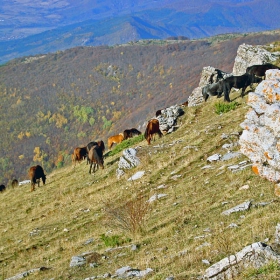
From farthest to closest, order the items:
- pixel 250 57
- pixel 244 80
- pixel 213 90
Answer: pixel 250 57 < pixel 213 90 < pixel 244 80

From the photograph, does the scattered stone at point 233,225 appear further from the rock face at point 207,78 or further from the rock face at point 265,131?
the rock face at point 207,78

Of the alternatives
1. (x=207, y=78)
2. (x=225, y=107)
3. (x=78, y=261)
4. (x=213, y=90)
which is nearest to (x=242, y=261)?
(x=78, y=261)

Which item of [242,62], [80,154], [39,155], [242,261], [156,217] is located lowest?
[39,155]

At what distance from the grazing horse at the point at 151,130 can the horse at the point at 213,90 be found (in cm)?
502

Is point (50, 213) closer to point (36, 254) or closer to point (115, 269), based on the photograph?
point (36, 254)

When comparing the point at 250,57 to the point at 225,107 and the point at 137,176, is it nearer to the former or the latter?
the point at 225,107

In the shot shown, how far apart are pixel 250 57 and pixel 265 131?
Result: 72.7ft

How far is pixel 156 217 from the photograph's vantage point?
12.3 meters

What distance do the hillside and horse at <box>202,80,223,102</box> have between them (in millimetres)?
3650

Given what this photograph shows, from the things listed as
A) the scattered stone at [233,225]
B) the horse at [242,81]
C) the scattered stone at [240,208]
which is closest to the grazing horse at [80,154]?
the horse at [242,81]

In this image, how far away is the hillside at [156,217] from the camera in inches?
328

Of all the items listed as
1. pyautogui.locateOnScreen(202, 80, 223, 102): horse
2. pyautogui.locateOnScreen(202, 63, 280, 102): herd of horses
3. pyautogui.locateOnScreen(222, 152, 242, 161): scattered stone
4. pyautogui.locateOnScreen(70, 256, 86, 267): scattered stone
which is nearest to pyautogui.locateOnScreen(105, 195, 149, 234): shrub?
pyautogui.locateOnScreen(70, 256, 86, 267): scattered stone

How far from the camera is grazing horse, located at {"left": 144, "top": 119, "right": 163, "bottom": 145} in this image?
982 inches

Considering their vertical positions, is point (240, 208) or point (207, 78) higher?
point (240, 208)
